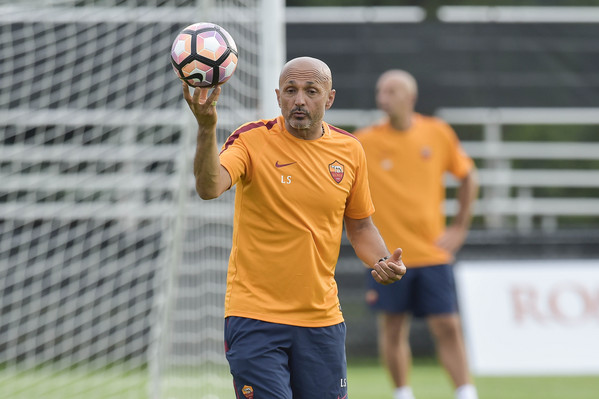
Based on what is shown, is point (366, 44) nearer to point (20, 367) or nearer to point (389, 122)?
point (389, 122)

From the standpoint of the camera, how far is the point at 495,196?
11820mm

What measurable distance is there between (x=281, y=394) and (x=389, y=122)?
13.0 ft

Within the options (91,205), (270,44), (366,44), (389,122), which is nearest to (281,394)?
(270,44)

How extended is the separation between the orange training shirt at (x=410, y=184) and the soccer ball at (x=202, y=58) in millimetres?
3715

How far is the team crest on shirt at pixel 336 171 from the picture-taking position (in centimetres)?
421

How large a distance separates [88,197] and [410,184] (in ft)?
13.5

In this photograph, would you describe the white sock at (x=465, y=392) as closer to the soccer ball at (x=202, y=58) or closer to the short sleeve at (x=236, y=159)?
the short sleeve at (x=236, y=159)

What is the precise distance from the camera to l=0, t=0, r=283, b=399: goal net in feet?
28.3

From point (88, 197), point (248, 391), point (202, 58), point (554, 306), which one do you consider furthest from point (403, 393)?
point (88, 197)

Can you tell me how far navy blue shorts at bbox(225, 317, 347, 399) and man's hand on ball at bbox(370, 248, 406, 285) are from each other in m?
Answer: 0.35

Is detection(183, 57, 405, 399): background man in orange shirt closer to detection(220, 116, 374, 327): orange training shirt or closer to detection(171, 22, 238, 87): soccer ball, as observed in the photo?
detection(220, 116, 374, 327): orange training shirt

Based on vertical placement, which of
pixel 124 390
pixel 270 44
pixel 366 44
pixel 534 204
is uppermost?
pixel 366 44

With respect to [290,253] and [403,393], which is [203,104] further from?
[403,393]

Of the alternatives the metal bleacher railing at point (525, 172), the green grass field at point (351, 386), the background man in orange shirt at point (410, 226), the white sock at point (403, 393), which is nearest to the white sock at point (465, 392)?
the background man in orange shirt at point (410, 226)
